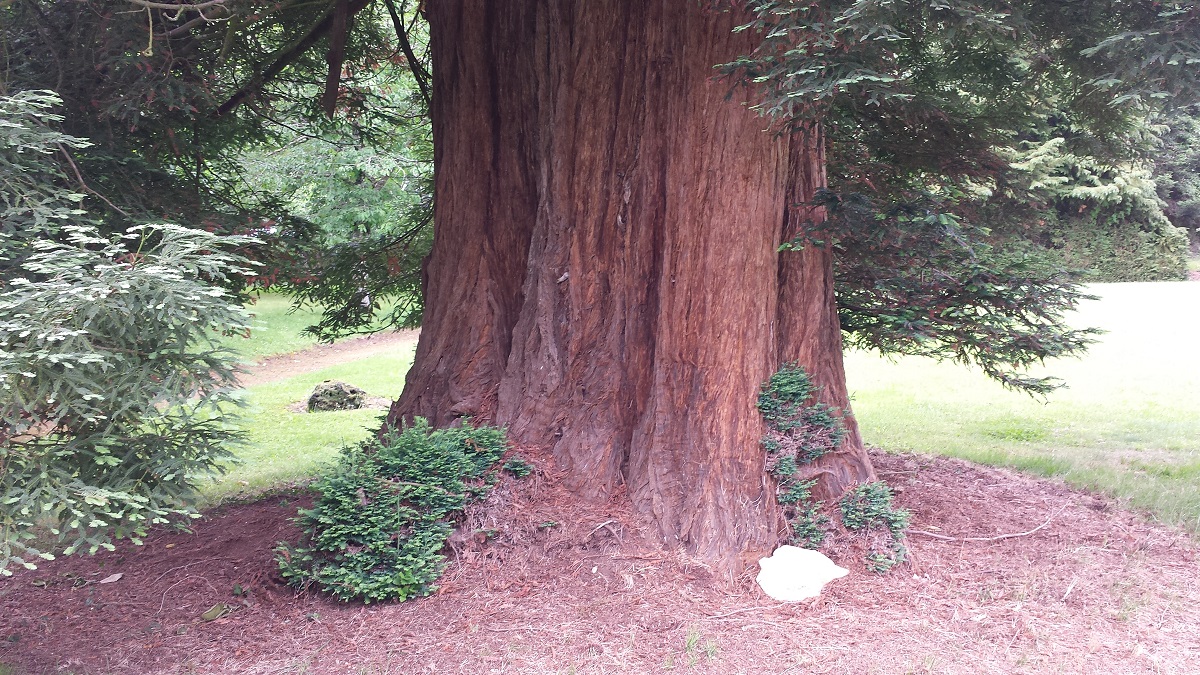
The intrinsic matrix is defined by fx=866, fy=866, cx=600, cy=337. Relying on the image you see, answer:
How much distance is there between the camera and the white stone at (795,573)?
4785 mm

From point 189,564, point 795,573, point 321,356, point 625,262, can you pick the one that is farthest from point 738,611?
point 321,356

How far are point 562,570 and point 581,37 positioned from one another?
329 centimetres

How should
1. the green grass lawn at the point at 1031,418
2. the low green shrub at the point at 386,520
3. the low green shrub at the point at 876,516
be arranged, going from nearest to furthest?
the low green shrub at the point at 386,520, the low green shrub at the point at 876,516, the green grass lawn at the point at 1031,418

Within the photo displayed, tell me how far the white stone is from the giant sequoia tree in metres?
0.18

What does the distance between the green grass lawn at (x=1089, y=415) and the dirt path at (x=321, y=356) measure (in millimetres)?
9175

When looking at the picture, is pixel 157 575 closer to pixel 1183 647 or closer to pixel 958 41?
pixel 1183 647

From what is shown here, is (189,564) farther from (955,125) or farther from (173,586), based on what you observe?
(955,125)

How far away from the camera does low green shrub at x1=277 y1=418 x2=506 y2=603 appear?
4773 millimetres

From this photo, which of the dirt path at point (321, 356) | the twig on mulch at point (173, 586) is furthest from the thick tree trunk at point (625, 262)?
the dirt path at point (321, 356)

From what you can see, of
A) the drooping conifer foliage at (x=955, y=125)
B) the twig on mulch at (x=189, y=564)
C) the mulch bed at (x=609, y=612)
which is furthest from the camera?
the twig on mulch at (x=189, y=564)

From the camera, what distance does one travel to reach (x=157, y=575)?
18.0 ft

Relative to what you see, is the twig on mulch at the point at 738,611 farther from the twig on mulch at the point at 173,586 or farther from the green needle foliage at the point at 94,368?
the twig on mulch at the point at 173,586

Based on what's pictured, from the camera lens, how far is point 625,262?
5.50 meters

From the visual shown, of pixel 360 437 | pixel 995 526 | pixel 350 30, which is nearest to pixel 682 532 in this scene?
pixel 995 526
